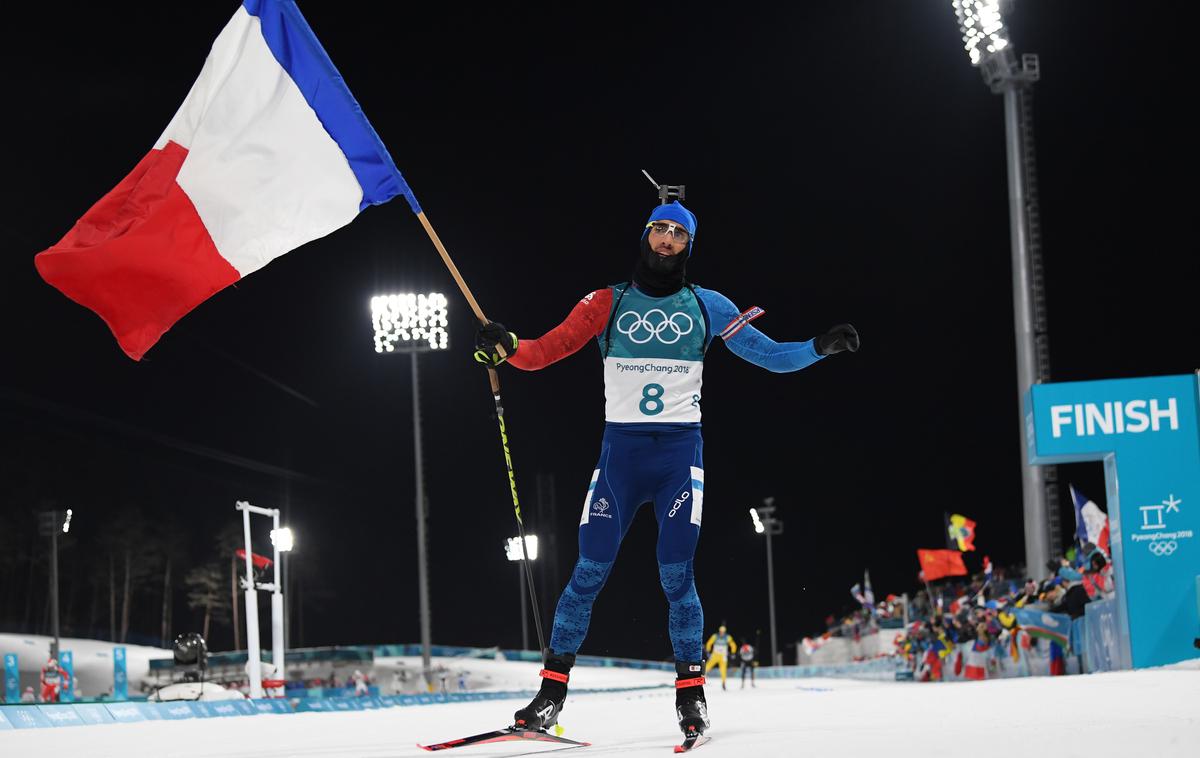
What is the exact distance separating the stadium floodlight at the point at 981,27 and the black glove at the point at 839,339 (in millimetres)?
25374

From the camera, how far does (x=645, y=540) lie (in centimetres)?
5341

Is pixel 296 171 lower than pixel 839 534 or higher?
higher

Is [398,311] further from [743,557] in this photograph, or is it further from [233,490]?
[233,490]

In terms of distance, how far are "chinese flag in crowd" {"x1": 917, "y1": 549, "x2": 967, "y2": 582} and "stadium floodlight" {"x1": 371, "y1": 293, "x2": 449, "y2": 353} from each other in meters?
13.4

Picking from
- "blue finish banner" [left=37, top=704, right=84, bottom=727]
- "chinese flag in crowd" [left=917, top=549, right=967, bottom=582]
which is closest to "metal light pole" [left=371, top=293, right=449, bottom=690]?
"chinese flag in crowd" [left=917, top=549, right=967, bottom=582]

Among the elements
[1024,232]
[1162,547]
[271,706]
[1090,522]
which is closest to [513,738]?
[271,706]

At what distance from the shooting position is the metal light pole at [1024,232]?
2814 cm

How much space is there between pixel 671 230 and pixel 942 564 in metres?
26.6

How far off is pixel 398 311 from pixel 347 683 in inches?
606

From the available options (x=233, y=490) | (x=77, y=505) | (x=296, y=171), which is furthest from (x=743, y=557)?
(x=296, y=171)

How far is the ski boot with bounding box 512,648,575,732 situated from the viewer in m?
5.20

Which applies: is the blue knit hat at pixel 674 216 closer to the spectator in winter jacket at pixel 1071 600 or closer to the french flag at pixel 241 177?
the french flag at pixel 241 177

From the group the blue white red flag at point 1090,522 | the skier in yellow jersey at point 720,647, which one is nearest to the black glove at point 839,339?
the blue white red flag at point 1090,522

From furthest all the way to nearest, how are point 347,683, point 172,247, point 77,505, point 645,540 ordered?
1. point 77,505
2. point 645,540
3. point 347,683
4. point 172,247
